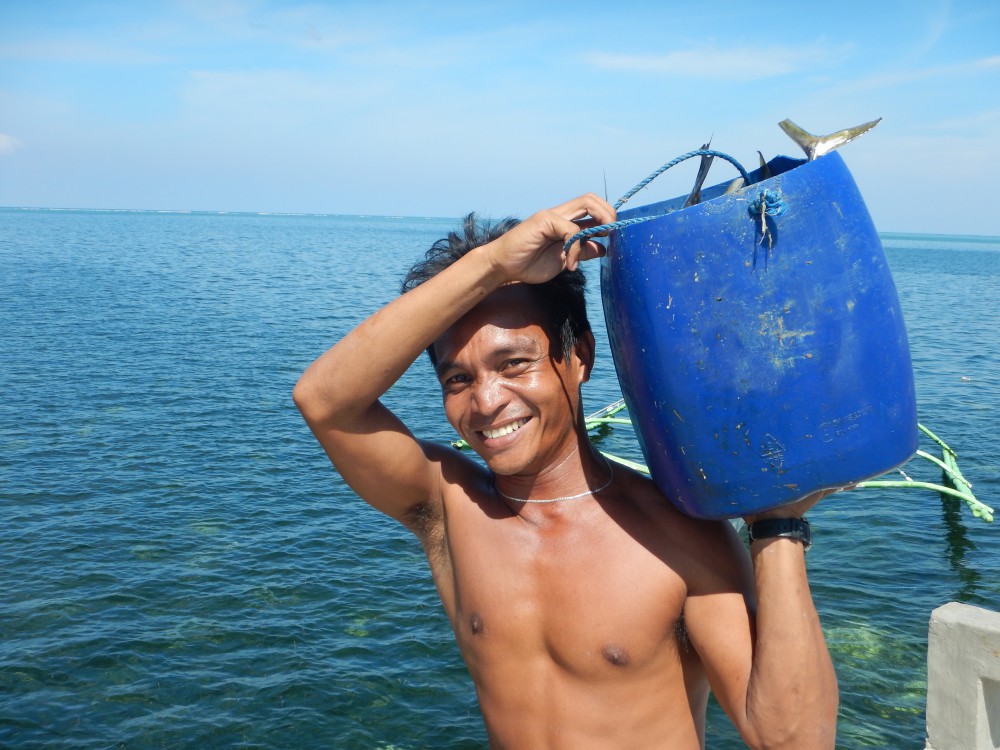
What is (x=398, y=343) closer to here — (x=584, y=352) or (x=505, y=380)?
(x=505, y=380)

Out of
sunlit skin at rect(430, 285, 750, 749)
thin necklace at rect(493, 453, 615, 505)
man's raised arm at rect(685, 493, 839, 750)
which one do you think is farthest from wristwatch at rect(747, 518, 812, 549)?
thin necklace at rect(493, 453, 615, 505)

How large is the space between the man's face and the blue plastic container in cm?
41

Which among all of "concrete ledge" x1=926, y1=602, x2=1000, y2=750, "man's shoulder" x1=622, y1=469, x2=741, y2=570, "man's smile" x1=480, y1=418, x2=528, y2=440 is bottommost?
"concrete ledge" x1=926, y1=602, x2=1000, y2=750

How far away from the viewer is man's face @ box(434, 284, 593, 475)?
8.18 feet

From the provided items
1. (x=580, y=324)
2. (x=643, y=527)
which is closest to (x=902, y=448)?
(x=643, y=527)

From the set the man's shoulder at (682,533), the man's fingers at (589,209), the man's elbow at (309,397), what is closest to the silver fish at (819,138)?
the man's fingers at (589,209)

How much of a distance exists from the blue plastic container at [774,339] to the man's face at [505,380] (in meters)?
0.41

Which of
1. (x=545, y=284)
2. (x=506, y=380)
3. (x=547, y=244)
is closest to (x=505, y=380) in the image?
(x=506, y=380)

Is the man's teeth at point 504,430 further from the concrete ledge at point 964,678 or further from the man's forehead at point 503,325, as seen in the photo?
the concrete ledge at point 964,678

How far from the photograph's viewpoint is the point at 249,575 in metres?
11.1

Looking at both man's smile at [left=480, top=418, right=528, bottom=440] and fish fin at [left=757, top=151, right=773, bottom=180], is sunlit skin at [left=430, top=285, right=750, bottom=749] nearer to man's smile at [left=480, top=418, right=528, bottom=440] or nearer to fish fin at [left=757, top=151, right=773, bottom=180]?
man's smile at [left=480, top=418, right=528, bottom=440]

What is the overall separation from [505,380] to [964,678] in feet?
9.90

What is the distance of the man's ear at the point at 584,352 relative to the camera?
2705 millimetres

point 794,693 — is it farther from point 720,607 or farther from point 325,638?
point 325,638
